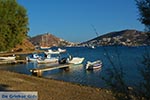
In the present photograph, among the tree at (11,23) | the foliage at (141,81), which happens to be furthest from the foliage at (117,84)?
the tree at (11,23)

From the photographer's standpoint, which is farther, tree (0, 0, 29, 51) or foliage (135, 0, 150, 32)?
tree (0, 0, 29, 51)

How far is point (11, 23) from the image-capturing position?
5788 cm

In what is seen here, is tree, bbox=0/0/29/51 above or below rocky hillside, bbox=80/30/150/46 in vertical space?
above

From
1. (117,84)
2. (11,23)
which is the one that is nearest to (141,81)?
(117,84)

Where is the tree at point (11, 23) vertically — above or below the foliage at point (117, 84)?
above

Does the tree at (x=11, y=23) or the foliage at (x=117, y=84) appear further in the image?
the tree at (x=11, y=23)

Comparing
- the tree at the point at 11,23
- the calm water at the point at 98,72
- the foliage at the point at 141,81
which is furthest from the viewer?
the tree at the point at 11,23

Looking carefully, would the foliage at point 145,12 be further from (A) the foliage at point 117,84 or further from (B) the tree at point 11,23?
(B) the tree at point 11,23

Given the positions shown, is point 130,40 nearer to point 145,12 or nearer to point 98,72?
point 145,12

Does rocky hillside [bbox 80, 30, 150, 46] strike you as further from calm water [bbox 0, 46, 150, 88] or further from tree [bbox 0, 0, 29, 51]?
tree [bbox 0, 0, 29, 51]

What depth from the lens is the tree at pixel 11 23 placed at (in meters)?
53.9

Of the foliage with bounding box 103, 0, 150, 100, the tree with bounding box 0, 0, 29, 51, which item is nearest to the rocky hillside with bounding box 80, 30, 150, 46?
the foliage with bounding box 103, 0, 150, 100

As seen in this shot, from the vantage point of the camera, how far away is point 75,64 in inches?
2827

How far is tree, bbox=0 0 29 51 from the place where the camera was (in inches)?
2123
